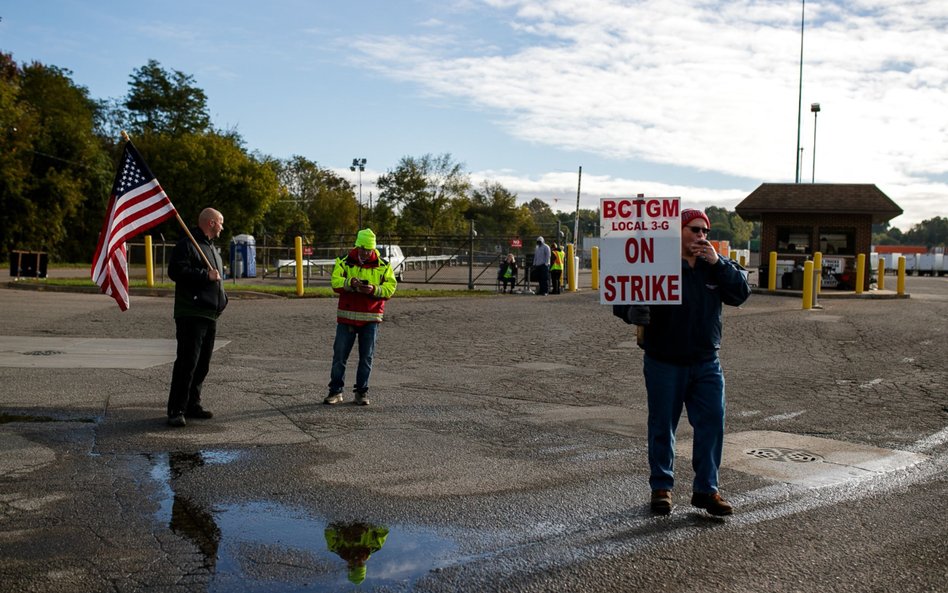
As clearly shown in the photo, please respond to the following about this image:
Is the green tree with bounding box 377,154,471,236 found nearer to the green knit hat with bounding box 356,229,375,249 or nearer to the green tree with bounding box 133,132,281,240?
the green tree with bounding box 133,132,281,240

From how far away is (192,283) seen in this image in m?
7.81

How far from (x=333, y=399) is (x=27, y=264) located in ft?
72.3

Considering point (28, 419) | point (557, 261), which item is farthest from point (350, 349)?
point (557, 261)

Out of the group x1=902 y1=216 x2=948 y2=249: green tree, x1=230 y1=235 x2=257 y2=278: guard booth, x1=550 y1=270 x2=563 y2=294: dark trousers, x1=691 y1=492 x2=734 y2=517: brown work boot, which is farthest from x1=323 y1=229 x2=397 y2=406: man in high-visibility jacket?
x1=902 y1=216 x2=948 y2=249: green tree

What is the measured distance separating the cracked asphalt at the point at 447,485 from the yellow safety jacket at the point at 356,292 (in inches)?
37.6

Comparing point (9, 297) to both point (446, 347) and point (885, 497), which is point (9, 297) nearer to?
point (446, 347)

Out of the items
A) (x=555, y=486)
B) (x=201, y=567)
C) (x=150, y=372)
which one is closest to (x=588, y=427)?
(x=555, y=486)

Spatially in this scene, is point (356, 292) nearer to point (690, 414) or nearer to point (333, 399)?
point (333, 399)

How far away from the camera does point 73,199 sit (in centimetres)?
5328

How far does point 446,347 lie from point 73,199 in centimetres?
4613

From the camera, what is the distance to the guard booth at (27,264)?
2672 cm

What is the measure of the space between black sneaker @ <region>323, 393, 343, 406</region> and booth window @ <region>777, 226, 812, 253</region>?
2667 centimetres

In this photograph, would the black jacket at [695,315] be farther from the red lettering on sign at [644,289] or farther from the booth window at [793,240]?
the booth window at [793,240]

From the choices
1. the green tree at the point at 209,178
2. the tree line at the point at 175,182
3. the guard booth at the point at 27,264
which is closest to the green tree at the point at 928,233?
the tree line at the point at 175,182
